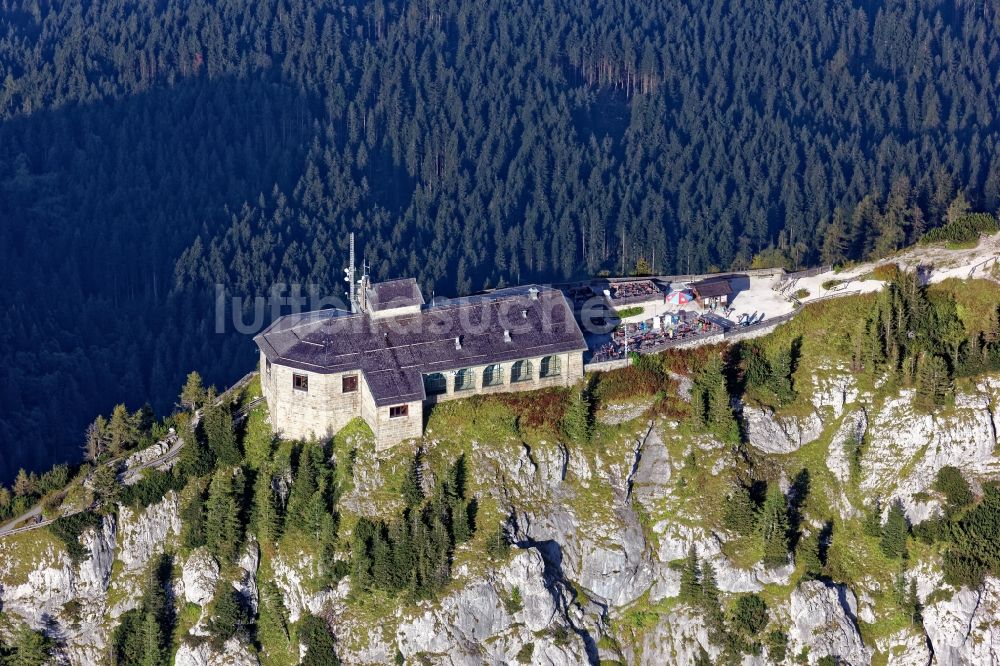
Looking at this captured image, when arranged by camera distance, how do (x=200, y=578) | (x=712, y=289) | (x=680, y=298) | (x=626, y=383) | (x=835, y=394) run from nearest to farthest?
(x=200, y=578) → (x=626, y=383) → (x=835, y=394) → (x=680, y=298) → (x=712, y=289)

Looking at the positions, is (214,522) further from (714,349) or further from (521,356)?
(714,349)

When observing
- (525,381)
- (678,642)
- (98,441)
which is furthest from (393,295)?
(678,642)

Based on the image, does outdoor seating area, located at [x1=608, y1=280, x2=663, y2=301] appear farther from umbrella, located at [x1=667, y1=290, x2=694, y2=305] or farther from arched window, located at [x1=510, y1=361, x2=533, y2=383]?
arched window, located at [x1=510, y1=361, x2=533, y2=383]

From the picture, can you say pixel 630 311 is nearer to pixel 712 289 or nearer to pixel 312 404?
pixel 712 289

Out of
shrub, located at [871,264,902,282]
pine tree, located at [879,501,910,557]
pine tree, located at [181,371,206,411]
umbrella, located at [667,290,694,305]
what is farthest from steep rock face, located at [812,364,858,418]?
pine tree, located at [181,371,206,411]

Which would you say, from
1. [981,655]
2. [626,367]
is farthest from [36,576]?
[981,655]

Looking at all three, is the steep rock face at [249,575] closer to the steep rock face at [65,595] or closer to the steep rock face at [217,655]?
the steep rock face at [217,655]

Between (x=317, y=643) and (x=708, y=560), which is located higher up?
(x=708, y=560)
